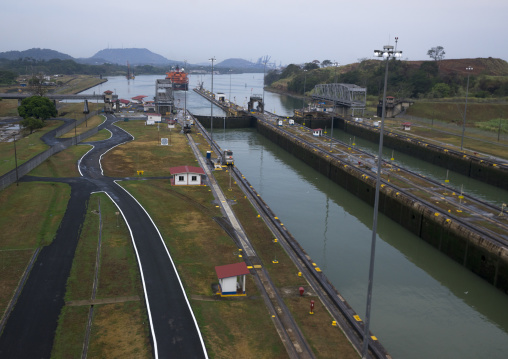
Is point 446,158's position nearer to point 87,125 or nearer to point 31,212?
point 31,212

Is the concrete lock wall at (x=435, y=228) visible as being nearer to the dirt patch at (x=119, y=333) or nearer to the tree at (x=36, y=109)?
the dirt patch at (x=119, y=333)

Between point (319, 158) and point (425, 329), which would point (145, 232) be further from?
point (319, 158)

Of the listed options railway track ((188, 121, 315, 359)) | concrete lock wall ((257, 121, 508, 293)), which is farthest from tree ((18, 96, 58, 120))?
railway track ((188, 121, 315, 359))

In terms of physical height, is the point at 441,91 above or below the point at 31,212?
above

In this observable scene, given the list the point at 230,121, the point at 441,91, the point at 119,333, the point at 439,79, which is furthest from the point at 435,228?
the point at 439,79

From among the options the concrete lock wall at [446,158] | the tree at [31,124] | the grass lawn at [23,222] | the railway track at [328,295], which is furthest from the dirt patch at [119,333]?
the tree at [31,124]

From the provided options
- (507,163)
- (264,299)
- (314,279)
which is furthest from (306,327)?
(507,163)

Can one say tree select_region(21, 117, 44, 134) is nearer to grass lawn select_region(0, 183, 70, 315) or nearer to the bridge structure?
grass lawn select_region(0, 183, 70, 315)
